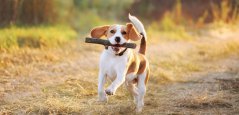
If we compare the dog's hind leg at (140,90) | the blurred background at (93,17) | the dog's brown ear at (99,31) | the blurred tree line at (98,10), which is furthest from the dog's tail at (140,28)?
the blurred tree line at (98,10)

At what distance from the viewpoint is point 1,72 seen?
26.3 ft

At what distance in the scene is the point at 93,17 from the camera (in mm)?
12750

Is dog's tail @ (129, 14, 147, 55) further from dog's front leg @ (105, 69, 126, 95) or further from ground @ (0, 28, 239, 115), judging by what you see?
dog's front leg @ (105, 69, 126, 95)

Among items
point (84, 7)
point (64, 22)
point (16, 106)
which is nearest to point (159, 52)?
→ point (64, 22)

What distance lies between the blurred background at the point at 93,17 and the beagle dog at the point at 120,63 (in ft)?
11.0

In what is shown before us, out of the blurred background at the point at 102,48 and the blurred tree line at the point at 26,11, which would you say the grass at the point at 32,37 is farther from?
the blurred tree line at the point at 26,11

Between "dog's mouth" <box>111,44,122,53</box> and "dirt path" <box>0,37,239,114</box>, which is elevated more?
"dog's mouth" <box>111,44,122,53</box>

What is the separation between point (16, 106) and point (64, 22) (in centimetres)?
543

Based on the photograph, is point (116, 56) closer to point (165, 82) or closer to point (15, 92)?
point (15, 92)

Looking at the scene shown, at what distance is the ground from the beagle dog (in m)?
0.28

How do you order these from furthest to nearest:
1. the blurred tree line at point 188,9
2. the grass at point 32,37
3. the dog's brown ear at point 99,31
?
the blurred tree line at point 188,9 < the grass at point 32,37 < the dog's brown ear at point 99,31

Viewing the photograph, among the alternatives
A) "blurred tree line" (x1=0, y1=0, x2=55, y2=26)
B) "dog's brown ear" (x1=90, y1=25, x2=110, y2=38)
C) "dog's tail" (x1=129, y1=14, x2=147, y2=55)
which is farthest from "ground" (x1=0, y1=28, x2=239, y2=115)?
"blurred tree line" (x1=0, y1=0, x2=55, y2=26)

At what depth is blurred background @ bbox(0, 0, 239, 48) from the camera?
10.3 meters

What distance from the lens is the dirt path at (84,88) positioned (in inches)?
248
